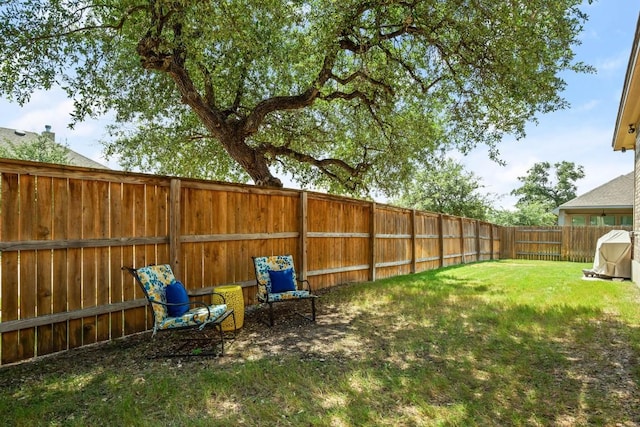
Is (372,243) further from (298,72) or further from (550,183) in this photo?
(550,183)

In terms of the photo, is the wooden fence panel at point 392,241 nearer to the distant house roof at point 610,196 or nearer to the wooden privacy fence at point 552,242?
the wooden privacy fence at point 552,242

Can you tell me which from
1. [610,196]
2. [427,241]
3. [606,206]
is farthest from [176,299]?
[610,196]

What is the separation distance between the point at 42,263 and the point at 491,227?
61.6 feet

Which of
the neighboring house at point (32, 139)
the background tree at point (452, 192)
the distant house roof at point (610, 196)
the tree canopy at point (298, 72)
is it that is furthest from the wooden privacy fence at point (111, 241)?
the distant house roof at point (610, 196)

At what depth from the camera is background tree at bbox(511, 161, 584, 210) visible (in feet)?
126

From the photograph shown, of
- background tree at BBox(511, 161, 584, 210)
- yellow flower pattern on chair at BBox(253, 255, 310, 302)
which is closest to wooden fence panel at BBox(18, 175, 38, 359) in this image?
yellow flower pattern on chair at BBox(253, 255, 310, 302)

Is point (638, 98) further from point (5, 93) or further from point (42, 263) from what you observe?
point (5, 93)

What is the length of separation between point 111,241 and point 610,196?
79.5 feet

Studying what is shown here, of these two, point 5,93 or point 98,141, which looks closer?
point 5,93

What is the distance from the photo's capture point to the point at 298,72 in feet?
30.6

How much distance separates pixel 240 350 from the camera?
409 centimetres

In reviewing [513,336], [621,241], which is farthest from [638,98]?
[513,336]

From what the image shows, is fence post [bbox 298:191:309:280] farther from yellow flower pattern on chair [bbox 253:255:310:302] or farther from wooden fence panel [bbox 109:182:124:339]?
wooden fence panel [bbox 109:182:124:339]

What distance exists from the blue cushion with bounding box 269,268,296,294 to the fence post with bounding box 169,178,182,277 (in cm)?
136
